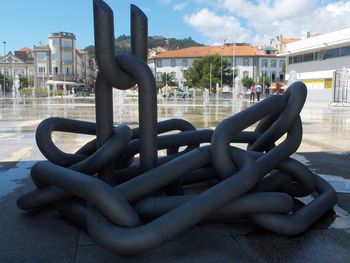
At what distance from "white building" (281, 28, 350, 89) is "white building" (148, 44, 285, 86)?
5907 centimetres

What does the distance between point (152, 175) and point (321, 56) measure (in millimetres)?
51621

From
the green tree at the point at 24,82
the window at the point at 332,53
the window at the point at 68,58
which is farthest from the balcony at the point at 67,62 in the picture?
the window at the point at 332,53

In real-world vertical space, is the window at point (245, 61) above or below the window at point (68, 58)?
below

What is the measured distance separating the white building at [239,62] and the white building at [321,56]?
59.1m

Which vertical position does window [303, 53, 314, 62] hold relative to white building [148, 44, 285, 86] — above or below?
below

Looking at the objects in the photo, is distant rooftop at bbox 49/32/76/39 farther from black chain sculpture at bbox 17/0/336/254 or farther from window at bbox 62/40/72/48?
black chain sculpture at bbox 17/0/336/254

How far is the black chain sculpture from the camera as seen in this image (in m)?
2.93

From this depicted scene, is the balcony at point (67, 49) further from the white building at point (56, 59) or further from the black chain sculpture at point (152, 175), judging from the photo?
the black chain sculpture at point (152, 175)

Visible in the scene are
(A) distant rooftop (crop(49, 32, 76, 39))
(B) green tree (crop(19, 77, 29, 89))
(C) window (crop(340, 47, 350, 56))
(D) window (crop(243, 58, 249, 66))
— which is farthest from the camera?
(A) distant rooftop (crop(49, 32, 76, 39))

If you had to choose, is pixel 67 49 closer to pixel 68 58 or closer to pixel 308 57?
pixel 68 58

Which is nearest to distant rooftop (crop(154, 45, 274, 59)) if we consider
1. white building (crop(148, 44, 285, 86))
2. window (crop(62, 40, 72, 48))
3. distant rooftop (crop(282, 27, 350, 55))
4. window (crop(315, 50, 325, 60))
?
white building (crop(148, 44, 285, 86))

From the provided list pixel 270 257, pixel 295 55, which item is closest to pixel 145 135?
pixel 270 257

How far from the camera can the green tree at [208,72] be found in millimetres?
90062

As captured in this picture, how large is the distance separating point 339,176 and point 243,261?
9.84 feet
